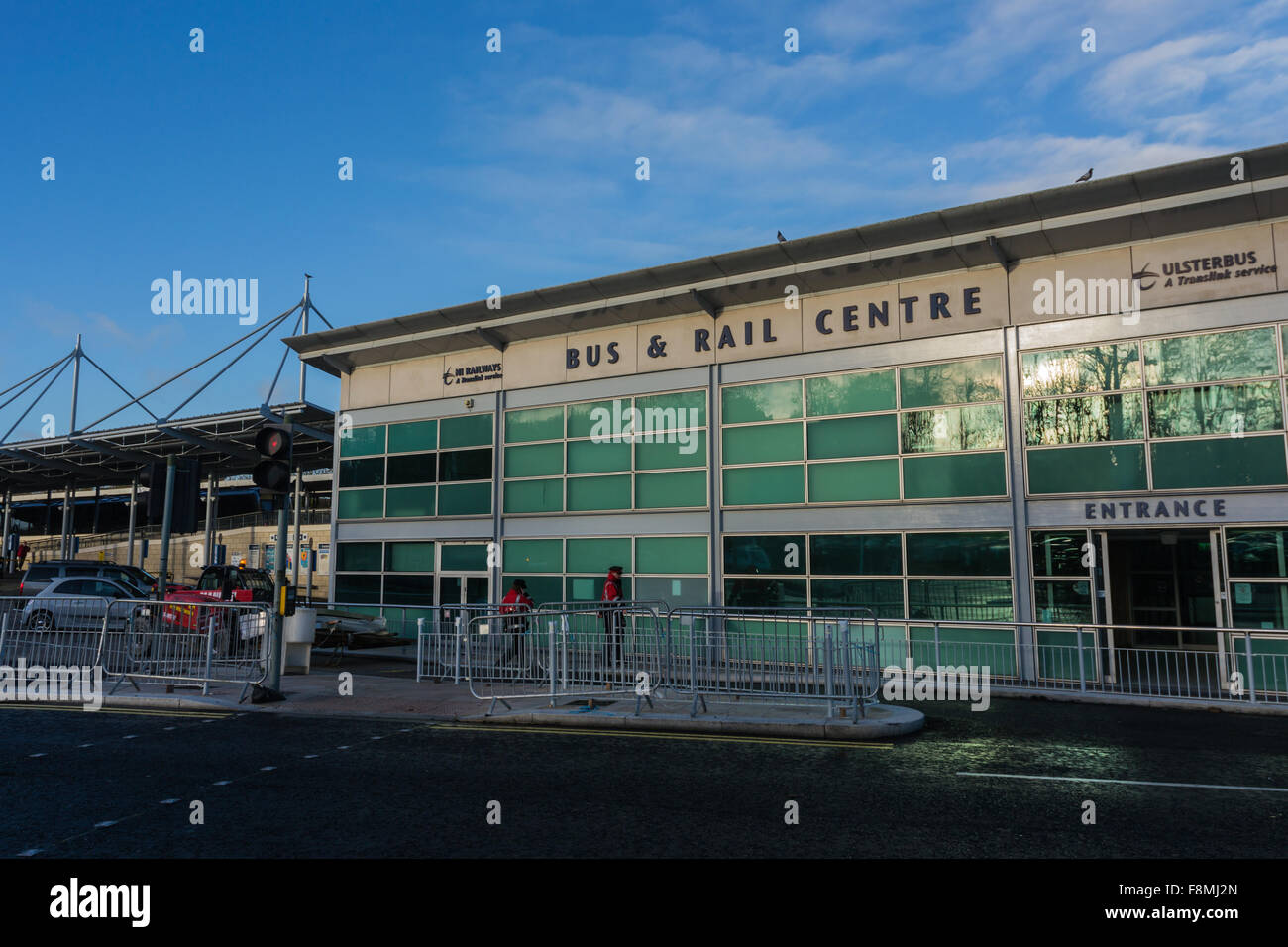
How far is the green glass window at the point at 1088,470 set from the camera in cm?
1570

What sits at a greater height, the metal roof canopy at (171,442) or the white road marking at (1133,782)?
the metal roof canopy at (171,442)

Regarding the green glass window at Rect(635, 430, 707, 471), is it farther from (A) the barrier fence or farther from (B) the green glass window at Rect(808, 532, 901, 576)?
(A) the barrier fence

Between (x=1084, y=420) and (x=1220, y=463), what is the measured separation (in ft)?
7.37

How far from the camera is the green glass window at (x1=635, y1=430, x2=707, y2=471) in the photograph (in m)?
20.1

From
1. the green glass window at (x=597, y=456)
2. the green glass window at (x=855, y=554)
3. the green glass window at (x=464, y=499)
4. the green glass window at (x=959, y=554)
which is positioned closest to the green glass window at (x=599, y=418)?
the green glass window at (x=597, y=456)

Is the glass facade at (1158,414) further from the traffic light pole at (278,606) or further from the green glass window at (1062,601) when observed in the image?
the traffic light pole at (278,606)

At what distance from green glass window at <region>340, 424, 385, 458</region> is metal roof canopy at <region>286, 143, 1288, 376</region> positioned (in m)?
2.77

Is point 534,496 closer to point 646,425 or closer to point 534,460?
point 534,460

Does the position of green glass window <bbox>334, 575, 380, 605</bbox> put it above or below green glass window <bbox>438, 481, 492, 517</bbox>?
below

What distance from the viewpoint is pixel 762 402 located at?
19.5 meters

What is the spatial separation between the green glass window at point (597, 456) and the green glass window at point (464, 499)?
2.70 m

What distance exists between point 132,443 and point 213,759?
31921 millimetres

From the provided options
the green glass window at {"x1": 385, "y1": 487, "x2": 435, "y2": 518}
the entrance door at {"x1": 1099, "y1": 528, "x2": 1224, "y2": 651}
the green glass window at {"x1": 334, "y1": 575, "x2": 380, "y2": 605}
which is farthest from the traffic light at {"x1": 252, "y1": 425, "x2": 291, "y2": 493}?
the entrance door at {"x1": 1099, "y1": 528, "x2": 1224, "y2": 651}

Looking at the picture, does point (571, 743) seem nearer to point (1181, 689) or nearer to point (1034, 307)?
point (1181, 689)
